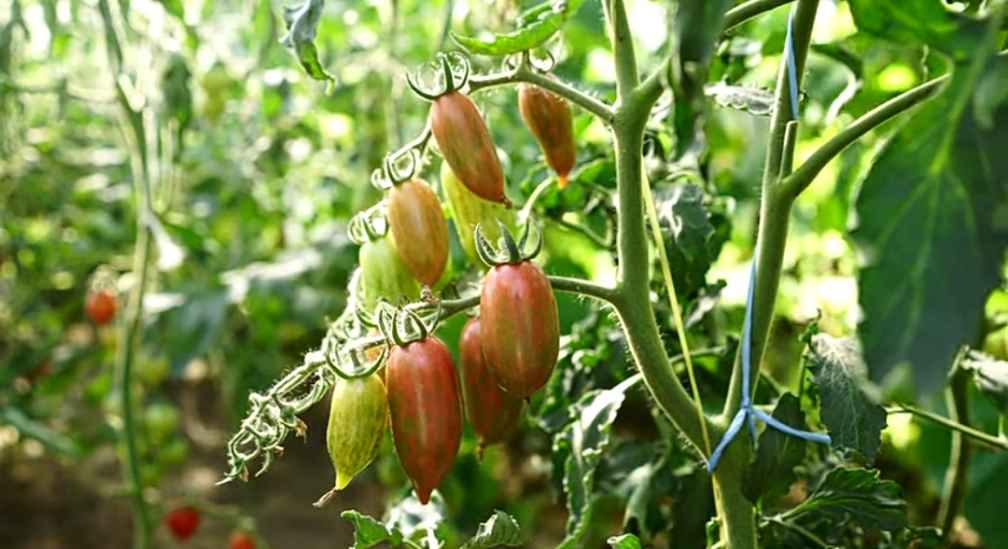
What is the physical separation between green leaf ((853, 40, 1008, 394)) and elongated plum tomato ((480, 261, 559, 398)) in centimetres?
26

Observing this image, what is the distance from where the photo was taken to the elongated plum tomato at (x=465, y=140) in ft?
2.55

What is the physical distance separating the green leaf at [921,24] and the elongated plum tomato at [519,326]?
255 millimetres

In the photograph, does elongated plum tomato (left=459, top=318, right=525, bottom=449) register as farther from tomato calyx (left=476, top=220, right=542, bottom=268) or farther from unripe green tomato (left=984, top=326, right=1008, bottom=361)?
unripe green tomato (left=984, top=326, right=1008, bottom=361)

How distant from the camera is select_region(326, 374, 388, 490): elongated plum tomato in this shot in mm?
737

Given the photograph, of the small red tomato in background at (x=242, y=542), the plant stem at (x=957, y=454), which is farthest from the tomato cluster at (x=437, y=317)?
the small red tomato in background at (x=242, y=542)

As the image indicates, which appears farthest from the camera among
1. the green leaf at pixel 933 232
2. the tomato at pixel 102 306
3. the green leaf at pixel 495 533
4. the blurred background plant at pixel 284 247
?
the tomato at pixel 102 306

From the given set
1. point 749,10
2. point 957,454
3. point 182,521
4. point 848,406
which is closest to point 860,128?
point 749,10

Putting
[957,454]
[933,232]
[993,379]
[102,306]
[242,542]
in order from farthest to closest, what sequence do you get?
1. [102,306]
2. [242,542]
3. [957,454]
4. [993,379]
5. [933,232]

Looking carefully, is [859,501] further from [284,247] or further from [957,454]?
[284,247]

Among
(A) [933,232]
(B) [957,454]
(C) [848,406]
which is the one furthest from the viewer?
(B) [957,454]

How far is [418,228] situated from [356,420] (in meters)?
0.15

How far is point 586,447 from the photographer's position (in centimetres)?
89

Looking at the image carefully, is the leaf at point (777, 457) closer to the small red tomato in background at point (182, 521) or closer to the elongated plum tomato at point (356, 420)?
the elongated plum tomato at point (356, 420)

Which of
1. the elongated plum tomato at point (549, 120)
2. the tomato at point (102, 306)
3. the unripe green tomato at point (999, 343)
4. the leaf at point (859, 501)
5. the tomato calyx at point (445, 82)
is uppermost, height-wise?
the tomato calyx at point (445, 82)
